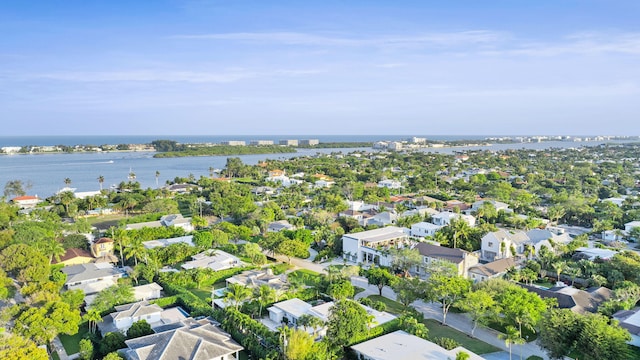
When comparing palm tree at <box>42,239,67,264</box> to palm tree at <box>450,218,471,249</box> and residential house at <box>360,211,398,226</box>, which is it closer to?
residential house at <box>360,211,398,226</box>

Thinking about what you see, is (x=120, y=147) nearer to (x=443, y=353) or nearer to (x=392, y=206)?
(x=392, y=206)

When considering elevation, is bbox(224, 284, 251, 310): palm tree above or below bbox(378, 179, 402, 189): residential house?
above

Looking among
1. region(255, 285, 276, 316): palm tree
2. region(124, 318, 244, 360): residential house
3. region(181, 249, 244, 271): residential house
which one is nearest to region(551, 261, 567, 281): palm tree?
region(255, 285, 276, 316): palm tree

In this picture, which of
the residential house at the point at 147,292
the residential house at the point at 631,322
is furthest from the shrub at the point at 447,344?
the residential house at the point at 147,292

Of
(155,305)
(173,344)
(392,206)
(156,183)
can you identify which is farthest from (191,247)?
(156,183)

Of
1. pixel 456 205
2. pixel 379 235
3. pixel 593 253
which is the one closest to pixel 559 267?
pixel 593 253
